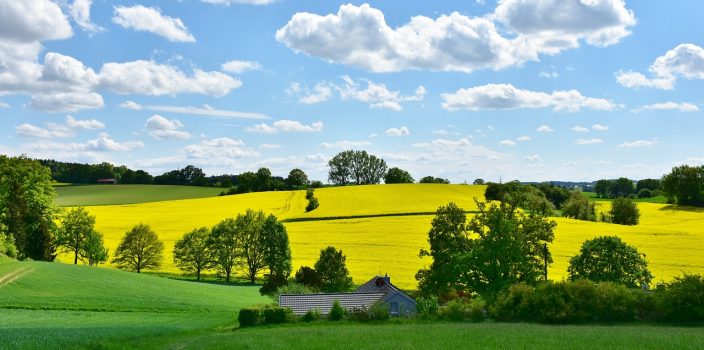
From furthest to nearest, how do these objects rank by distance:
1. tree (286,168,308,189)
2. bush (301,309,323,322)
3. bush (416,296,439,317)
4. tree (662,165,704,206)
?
tree (286,168,308,189) < tree (662,165,704,206) < bush (301,309,323,322) < bush (416,296,439,317)

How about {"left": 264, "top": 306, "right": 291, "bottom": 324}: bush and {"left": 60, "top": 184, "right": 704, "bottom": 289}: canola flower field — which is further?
{"left": 60, "top": 184, "right": 704, "bottom": 289}: canola flower field

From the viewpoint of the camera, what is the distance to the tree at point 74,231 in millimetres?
73750

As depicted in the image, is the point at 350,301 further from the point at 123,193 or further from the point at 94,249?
the point at 123,193

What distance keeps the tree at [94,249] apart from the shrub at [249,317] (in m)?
45.2

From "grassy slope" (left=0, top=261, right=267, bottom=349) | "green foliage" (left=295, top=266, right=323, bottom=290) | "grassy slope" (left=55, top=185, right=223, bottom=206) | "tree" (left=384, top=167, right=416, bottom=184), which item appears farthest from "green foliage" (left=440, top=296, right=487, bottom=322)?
"tree" (left=384, top=167, right=416, bottom=184)

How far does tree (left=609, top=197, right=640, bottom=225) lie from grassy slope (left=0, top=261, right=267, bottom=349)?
69587 millimetres

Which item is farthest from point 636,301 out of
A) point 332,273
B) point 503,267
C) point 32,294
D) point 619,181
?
point 619,181

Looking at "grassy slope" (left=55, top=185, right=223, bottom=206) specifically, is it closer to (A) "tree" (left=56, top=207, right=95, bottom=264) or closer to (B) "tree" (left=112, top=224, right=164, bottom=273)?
(A) "tree" (left=56, top=207, right=95, bottom=264)

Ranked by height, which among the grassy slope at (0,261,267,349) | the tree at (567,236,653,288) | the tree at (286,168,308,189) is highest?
the tree at (286,168,308,189)

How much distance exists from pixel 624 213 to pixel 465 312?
3180 inches

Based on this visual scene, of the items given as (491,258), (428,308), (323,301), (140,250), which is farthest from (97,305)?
(140,250)

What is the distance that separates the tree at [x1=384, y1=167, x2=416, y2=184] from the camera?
6609 inches

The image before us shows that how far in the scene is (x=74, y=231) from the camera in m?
73.9

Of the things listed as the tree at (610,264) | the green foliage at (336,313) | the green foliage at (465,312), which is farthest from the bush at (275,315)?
the tree at (610,264)
